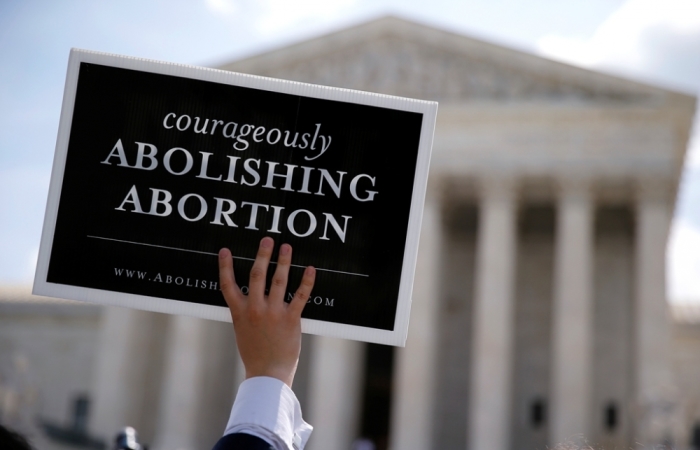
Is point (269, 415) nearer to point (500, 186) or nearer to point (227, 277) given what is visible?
point (227, 277)

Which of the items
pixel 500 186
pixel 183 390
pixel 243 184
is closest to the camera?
pixel 243 184

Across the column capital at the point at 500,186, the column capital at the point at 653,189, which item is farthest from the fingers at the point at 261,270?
the column capital at the point at 653,189

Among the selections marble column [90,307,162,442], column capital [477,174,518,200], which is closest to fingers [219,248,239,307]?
column capital [477,174,518,200]

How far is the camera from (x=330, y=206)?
4.21 meters

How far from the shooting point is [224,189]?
430cm

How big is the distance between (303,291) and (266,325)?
0.30 m

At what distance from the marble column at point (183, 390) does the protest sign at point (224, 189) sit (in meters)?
44.2

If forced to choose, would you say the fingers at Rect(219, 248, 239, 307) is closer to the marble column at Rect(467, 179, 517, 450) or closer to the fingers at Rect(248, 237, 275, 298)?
the fingers at Rect(248, 237, 275, 298)

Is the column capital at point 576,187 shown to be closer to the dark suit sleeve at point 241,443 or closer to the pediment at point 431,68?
the pediment at point 431,68

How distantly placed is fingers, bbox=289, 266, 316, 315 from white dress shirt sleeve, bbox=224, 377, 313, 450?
1.21 feet

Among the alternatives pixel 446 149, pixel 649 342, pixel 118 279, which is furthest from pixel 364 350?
pixel 118 279

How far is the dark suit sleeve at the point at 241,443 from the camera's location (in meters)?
2.95

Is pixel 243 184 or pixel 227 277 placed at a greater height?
pixel 243 184

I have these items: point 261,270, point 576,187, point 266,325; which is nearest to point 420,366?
point 576,187
